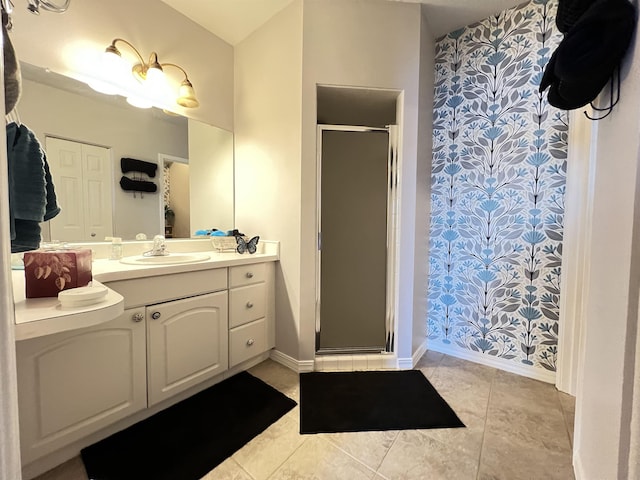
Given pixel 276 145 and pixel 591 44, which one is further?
pixel 276 145

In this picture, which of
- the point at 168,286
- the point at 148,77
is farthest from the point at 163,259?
the point at 148,77

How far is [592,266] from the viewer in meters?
1.01

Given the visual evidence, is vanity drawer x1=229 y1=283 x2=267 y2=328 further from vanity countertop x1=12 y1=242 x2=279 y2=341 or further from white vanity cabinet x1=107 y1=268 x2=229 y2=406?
vanity countertop x1=12 y1=242 x2=279 y2=341

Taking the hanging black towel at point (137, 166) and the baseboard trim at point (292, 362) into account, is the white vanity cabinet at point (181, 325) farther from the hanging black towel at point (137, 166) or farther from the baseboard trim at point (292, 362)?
the hanging black towel at point (137, 166)

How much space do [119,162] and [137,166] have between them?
10cm

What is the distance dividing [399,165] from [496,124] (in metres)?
0.75

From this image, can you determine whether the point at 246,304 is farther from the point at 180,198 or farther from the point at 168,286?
the point at 180,198

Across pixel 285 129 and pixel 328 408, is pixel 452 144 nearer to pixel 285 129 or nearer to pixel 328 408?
pixel 285 129

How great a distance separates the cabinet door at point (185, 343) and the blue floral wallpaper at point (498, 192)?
1.65 metres

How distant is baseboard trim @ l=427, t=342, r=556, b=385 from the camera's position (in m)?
1.81

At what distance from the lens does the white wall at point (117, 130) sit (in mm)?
1424

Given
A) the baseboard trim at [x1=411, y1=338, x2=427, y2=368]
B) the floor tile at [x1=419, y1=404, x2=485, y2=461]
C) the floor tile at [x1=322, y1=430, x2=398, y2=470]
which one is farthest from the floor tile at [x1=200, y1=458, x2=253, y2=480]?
the baseboard trim at [x1=411, y1=338, x2=427, y2=368]

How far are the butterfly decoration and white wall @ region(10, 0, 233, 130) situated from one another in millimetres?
971

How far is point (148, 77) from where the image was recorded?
1.71 m
